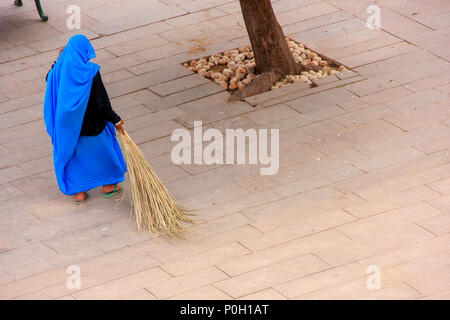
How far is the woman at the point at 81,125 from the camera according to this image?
657 centimetres

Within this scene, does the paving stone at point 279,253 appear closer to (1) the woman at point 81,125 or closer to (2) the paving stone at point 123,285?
(2) the paving stone at point 123,285

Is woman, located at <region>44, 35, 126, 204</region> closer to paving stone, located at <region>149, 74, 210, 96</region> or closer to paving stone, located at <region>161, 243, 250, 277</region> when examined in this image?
paving stone, located at <region>161, 243, 250, 277</region>

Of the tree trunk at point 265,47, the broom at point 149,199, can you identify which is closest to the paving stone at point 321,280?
the broom at point 149,199

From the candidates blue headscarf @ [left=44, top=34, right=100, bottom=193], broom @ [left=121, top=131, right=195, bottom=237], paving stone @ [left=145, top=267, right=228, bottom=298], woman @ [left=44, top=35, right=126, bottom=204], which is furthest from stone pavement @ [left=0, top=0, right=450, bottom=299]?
blue headscarf @ [left=44, top=34, right=100, bottom=193]

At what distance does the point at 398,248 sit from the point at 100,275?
2047mm

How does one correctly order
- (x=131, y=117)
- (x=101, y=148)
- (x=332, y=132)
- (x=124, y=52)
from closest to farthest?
1. (x=101, y=148)
2. (x=332, y=132)
3. (x=131, y=117)
4. (x=124, y=52)

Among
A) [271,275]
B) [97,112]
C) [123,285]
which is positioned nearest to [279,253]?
[271,275]

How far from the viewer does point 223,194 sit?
6973mm

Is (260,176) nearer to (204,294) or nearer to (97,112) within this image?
(97,112)

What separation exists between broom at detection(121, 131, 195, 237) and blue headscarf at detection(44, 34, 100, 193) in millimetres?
400
